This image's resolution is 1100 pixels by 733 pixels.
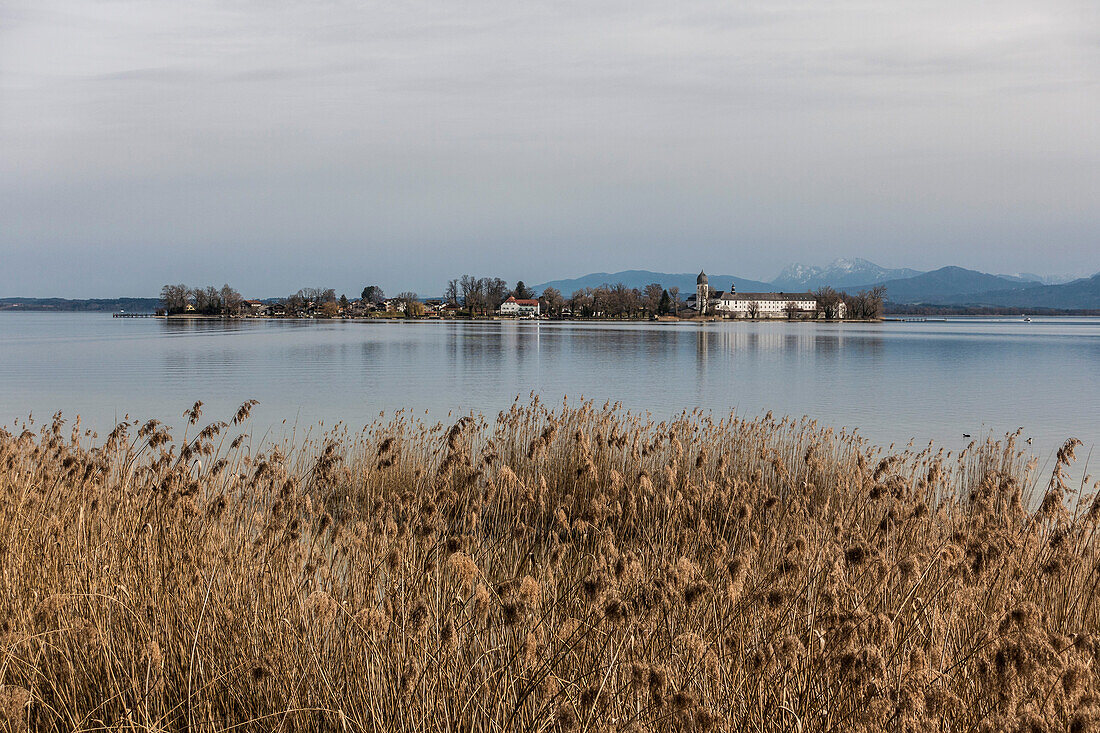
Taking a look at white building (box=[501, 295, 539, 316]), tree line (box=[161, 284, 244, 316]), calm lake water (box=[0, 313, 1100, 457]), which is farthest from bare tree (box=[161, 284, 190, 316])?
calm lake water (box=[0, 313, 1100, 457])

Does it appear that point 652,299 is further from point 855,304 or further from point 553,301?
point 855,304

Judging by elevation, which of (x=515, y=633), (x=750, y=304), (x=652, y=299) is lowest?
(x=515, y=633)

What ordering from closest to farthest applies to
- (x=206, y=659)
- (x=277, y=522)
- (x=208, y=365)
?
(x=206, y=659)
(x=277, y=522)
(x=208, y=365)

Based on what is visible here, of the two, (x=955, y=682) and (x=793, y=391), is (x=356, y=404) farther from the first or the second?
(x=955, y=682)

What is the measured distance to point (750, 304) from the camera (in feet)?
626

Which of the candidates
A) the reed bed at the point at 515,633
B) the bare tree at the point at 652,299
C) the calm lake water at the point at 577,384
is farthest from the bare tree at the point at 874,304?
the reed bed at the point at 515,633

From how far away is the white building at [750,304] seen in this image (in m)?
181

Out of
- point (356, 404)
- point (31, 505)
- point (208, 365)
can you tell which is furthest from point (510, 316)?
point (31, 505)

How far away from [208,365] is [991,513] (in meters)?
33.9

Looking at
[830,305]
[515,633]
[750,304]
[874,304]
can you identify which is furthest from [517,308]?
[515,633]

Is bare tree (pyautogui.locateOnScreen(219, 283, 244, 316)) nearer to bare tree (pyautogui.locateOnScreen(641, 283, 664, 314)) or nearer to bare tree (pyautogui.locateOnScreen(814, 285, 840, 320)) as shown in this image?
bare tree (pyautogui.locateOnScreen(641, 283, 664, 314))

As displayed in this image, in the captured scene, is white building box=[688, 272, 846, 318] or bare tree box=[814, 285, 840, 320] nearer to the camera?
bare tree box=[814, 285, 840, 320]

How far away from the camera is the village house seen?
181m

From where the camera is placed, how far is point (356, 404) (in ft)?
73.3
